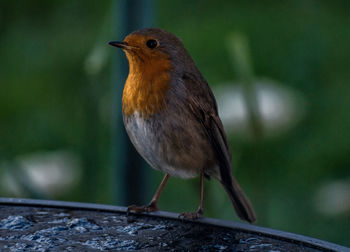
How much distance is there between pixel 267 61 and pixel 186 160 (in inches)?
140

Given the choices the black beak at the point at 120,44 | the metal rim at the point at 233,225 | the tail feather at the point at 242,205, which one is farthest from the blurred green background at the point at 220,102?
the metal rim at the point at 233,225

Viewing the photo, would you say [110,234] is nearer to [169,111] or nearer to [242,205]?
[169,111]

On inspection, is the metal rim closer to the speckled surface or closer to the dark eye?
the speckled surface

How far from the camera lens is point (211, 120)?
2.72 meters

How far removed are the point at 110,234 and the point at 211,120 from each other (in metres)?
0.66

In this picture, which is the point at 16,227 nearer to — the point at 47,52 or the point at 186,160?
the point at 186,160

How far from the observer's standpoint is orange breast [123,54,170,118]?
2.53 meters

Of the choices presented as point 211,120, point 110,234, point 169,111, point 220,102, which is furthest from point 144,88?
point 220,102

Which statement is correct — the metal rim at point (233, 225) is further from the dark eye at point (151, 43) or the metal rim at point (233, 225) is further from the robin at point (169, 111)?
the dark eye at point (151, 43)

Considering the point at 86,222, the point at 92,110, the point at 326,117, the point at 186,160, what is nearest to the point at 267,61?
the point at 326,117

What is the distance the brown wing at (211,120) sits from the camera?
2.66 m

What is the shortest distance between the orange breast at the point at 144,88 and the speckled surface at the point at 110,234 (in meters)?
0.34

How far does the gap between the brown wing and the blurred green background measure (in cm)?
10

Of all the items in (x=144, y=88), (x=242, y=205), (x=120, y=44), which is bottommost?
(x=242, y=205)
